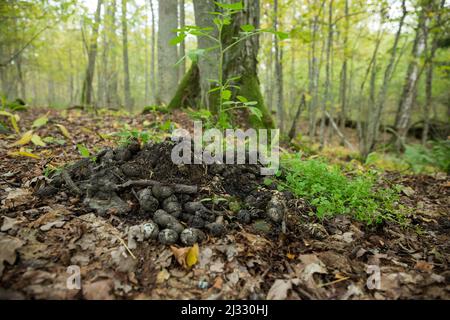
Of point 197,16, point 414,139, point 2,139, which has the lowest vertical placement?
point 414,139

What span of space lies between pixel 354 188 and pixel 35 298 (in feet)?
8.28

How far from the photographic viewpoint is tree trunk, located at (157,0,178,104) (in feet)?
20.8

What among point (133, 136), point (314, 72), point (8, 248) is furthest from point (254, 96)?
point (8, 248)

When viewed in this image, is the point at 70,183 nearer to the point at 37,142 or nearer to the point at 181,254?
the point at 181,254

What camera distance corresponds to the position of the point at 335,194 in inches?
89.5

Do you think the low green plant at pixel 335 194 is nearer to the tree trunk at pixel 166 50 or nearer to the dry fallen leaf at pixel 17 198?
the dry fallen leaf at pixel 17 198

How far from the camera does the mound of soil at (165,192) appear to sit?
1.84 metres

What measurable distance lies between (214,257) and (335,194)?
1273 millimetres

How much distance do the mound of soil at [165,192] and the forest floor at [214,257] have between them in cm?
5

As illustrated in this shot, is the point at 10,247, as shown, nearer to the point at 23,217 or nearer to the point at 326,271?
the point at 23,217

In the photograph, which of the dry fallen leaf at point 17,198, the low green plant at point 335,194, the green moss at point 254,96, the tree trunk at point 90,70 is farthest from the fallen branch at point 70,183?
the tree trunk at point 90,70

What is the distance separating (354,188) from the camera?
2.43 m
